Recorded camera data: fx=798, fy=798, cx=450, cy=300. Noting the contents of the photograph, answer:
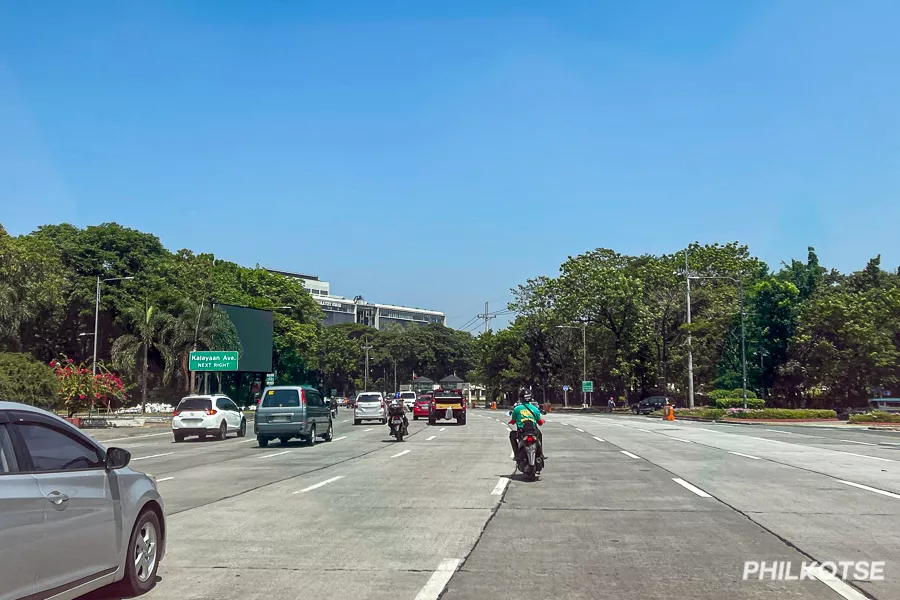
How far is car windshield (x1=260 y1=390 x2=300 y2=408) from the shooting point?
2584 centimetres

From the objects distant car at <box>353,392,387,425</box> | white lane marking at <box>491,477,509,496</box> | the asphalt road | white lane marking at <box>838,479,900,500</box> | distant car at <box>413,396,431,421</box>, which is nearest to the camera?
the asphalt road

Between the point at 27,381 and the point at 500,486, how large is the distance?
3079 cm

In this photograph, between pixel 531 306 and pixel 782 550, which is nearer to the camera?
pixel 782 550

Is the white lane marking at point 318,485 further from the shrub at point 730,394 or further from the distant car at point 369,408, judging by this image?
the shrub at point 730,394

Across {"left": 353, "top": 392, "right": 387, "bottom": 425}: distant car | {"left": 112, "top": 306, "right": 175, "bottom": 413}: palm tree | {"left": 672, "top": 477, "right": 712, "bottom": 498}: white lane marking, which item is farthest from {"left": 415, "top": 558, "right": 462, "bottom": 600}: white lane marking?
{"left": 112, "top": 306, "right": 175, "bottom": 413}: palm tree

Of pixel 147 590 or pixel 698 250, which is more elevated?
Result: pixel 698 250

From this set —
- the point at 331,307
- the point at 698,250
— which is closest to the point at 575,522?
the point at 698,250

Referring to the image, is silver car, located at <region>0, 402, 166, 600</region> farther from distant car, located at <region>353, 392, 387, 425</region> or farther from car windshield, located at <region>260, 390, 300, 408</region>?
distant car, located at <region>353, 392, 387, 425</region>

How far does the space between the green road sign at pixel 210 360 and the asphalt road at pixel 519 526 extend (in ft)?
103

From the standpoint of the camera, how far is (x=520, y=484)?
14.9m

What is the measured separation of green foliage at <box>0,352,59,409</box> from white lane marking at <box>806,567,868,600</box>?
118 ft

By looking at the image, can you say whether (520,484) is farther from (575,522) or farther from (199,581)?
(199,581)

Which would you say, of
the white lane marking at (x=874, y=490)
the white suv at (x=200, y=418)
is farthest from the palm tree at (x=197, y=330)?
the white lane marking at (x=874, y=490)

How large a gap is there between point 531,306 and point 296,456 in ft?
211
